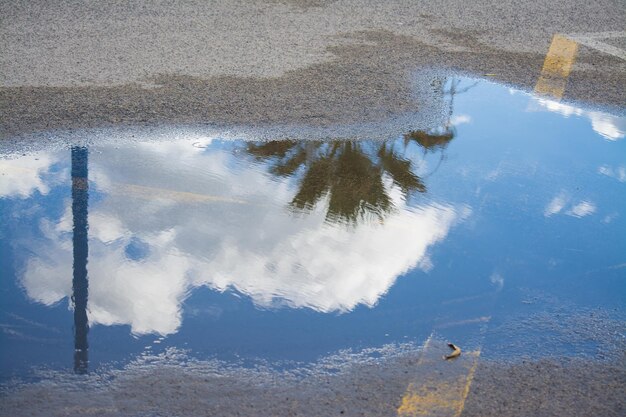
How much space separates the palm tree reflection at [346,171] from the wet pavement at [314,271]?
0.06ft

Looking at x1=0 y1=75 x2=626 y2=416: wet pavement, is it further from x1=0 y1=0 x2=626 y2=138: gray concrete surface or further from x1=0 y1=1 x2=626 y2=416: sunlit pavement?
x1=0 y1=0 x2=626 y2=138: gray concrete surface

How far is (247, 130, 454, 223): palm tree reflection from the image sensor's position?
238 inches

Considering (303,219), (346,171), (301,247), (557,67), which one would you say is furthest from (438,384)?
(557,67)

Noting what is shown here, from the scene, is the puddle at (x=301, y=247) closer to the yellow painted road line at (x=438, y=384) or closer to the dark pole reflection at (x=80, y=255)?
the dark pole reflection at (x=80, y=255)

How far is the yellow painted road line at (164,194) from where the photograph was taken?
5957 mm

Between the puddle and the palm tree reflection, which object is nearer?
the puddle

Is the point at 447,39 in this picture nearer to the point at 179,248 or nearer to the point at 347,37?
the point at 347,37

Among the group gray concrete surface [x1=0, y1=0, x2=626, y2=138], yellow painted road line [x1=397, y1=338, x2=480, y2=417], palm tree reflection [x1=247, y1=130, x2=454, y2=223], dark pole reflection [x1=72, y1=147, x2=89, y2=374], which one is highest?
gray concrete surface [x1=0, y1=0, x2=626, y2=138]

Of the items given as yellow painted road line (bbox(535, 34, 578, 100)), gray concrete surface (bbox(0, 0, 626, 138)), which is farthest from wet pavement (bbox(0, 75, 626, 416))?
yellow painted road line (bbox(535, 34, 578, 100))

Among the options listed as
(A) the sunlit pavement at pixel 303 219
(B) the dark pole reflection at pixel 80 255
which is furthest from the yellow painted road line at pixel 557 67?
(B) the dark pole reflection at pixel 80 255

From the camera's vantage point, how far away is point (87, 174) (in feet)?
20.3

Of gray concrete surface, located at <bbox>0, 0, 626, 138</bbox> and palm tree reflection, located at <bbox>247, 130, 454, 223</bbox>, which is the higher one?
gray concrete surface, located at <bbox>0, 0, 626, 138</bbox>

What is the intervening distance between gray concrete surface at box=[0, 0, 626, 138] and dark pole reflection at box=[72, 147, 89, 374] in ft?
2.24

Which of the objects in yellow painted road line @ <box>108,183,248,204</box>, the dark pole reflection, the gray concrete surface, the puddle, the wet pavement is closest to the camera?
the wet pavement
